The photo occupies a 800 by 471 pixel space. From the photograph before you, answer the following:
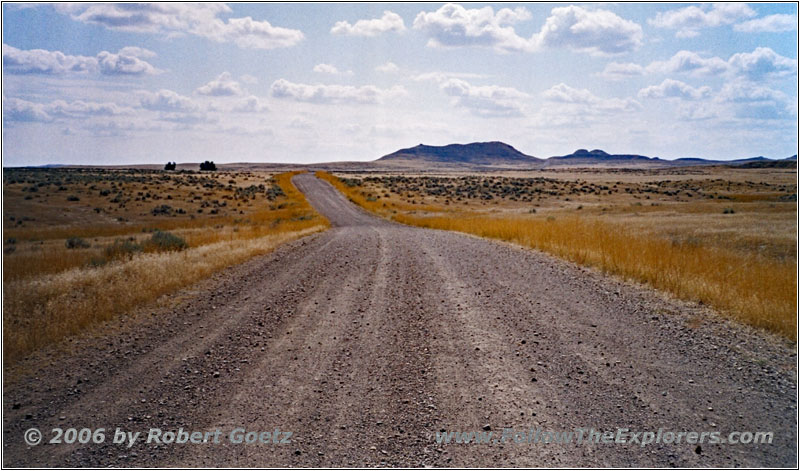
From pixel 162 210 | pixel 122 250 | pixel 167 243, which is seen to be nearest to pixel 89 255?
pixel 122 250

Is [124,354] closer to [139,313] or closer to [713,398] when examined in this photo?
[139,313]

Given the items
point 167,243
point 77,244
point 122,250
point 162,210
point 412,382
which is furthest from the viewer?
point 162,210

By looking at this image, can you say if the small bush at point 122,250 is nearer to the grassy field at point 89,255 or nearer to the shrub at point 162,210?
the grassy field at point 89,255

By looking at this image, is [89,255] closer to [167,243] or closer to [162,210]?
[167,243]

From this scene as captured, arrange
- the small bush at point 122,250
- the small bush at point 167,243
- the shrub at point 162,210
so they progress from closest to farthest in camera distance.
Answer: the small bush at point 122,250 → the small bush at point 167,243 → the shrub at point 162,210

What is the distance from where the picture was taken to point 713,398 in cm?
508

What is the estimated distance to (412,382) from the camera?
5.50 metres

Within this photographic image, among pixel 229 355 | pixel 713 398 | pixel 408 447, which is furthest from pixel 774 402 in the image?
pixel 229 355

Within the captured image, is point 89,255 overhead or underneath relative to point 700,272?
underneath

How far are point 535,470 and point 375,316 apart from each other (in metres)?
4.36

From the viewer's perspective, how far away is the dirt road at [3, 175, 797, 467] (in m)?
4.29

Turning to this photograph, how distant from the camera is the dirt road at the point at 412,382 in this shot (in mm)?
4285

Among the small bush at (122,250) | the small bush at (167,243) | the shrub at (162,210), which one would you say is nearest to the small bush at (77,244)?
the small bush at (167,243)

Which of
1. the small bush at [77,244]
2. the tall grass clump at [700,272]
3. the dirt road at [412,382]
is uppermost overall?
the tall grass clump at [700,272]
